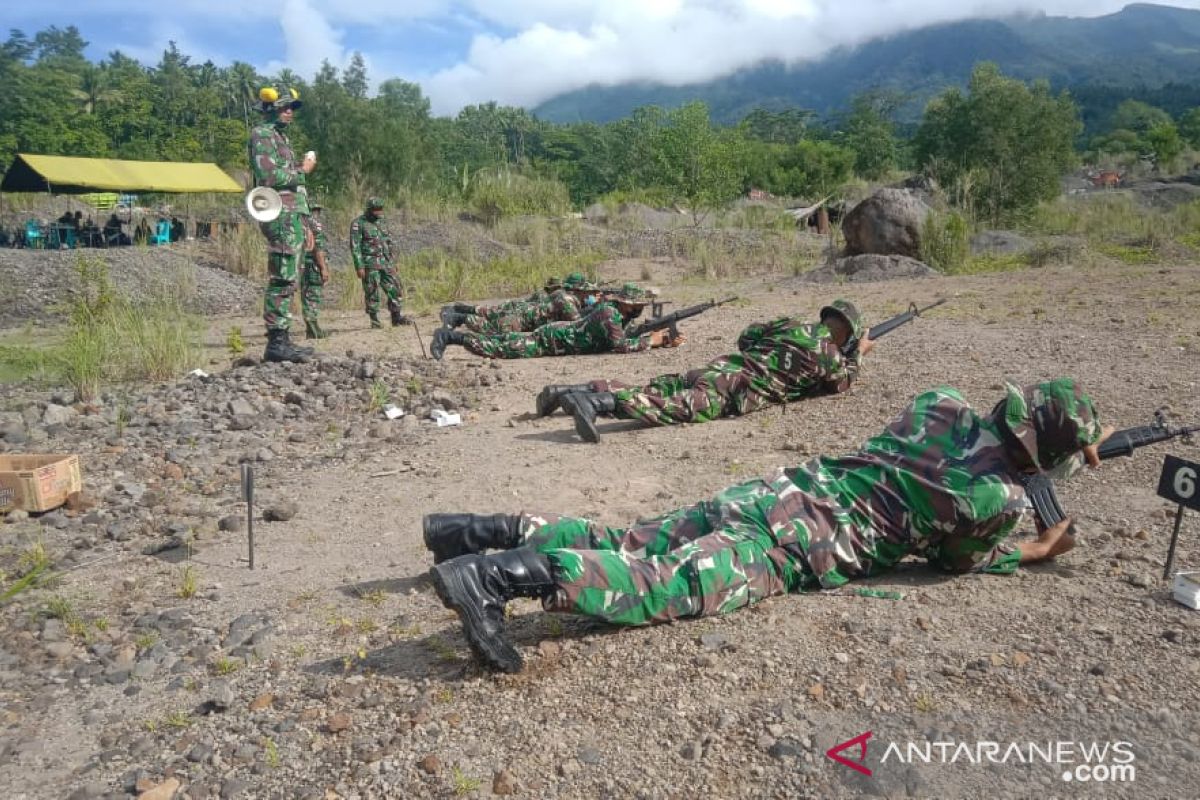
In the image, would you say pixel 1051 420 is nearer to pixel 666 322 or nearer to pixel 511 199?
pixel 666 322

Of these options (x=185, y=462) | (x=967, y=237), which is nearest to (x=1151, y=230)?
(x=967, y=237)

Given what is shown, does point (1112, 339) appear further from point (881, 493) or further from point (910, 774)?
point (910, 774)

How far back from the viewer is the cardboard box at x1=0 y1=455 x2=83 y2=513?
419cm

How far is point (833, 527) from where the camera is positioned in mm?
3059

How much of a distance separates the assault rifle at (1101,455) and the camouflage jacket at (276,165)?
250 inches

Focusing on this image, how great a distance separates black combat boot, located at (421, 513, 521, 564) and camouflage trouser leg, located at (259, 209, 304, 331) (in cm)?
494

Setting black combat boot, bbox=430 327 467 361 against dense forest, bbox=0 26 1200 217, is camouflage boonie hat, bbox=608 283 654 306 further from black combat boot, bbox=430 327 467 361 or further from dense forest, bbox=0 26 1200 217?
dense forest, bbox=0 26 1200 217

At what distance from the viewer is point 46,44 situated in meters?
86.2

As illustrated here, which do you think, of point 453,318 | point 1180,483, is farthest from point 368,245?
point 1180,483

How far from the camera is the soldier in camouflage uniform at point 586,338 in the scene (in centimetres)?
815

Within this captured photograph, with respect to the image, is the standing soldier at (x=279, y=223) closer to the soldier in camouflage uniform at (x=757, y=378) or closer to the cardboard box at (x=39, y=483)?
the soldier in camouflage uniform at (x=757, y=378)

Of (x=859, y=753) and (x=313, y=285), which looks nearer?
(x=859, y=753)

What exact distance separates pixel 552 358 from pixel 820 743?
6185mm

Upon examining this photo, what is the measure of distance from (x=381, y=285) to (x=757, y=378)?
5712 millimetres
